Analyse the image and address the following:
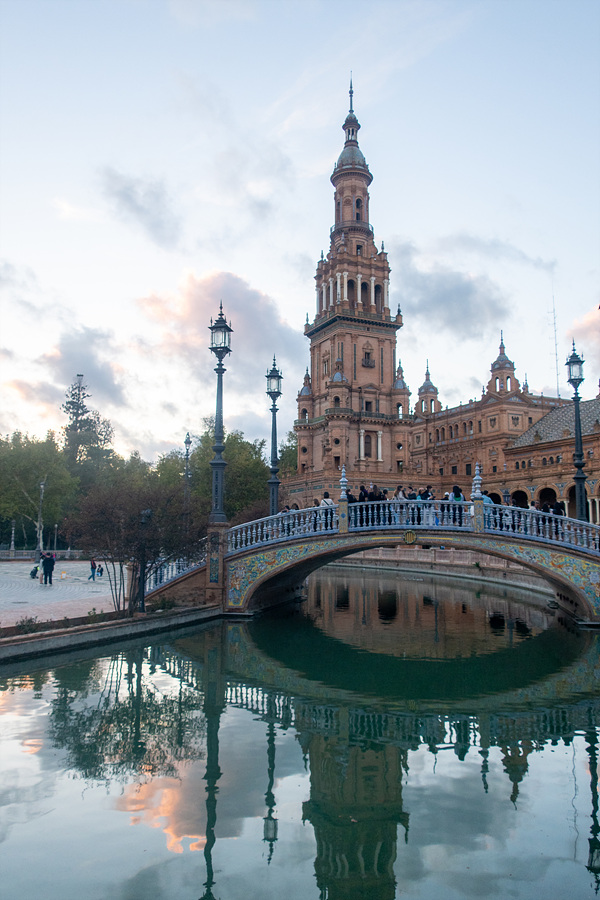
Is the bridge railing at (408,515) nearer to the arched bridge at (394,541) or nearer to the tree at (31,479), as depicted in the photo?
the arched bridge at (394,541)

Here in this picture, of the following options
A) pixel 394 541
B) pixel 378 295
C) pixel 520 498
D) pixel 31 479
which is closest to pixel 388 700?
pixel 394 541

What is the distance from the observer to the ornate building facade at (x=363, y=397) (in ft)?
206

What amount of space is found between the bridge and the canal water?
3.22 m

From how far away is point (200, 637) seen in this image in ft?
61.3

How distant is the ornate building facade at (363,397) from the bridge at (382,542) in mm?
39062

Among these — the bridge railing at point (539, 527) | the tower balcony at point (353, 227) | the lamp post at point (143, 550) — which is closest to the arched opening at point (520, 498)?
the tower balcony at point (353, 227)

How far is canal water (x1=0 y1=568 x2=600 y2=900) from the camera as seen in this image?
20.9 feet

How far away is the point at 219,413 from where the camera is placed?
2075 cm

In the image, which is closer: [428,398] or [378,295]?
[378,295]

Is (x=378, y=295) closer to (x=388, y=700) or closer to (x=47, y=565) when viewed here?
(x=47, y=565)

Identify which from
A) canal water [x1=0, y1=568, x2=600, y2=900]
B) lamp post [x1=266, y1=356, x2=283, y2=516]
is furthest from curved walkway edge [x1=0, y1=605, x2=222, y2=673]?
lamp post [x1=266, y1=356, x2=283, y2=516]

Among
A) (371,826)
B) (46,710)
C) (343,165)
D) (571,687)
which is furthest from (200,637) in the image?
(343,165)

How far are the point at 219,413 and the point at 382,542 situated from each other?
252 inches

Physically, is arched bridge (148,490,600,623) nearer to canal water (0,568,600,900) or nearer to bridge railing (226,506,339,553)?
bridge railing (226,506,339,553)
